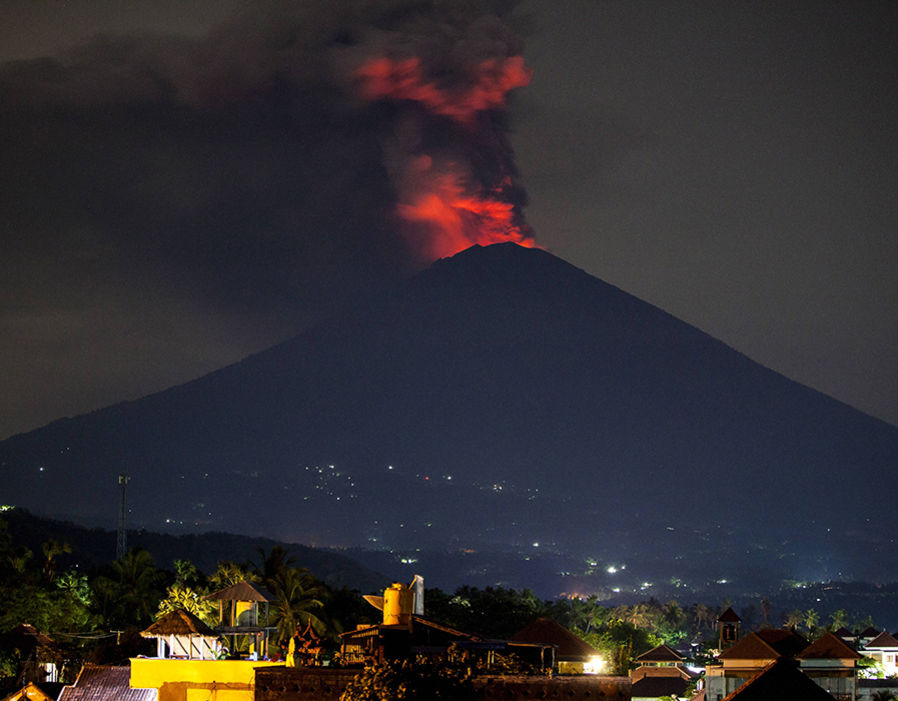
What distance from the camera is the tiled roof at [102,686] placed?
104 ft

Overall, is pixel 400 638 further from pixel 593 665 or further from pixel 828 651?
pixel 593 665

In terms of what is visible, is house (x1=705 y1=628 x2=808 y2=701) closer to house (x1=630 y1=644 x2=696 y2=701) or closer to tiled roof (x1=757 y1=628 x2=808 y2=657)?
tiled roof (x1=757 y1=628 x2=808 y2=657)

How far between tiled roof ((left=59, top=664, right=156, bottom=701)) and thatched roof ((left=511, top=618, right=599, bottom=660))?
58.6 feet

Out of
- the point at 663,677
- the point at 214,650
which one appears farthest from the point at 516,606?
the point at 214,650

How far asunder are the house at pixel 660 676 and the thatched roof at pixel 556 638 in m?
9.29

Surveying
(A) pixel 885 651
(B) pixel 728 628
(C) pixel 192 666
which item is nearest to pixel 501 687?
(C) pixel 192 666

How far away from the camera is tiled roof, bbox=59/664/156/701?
31.7m

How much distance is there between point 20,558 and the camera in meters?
61.7

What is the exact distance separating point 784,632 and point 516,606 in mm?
30134

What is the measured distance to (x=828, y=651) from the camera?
154 ft

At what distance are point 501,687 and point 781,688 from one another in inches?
189

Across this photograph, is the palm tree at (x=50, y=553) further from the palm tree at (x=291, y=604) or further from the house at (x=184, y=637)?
the house at (x=184, y=637)

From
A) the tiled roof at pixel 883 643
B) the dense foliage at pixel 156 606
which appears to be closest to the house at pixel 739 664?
the dense foliage at pixel 156 606

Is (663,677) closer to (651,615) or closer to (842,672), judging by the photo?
(842,672)
